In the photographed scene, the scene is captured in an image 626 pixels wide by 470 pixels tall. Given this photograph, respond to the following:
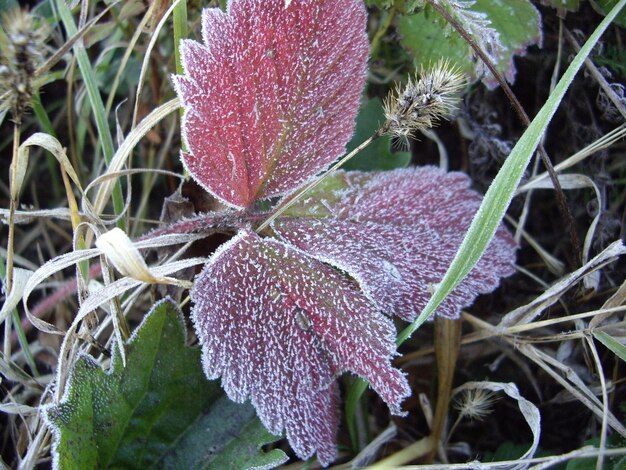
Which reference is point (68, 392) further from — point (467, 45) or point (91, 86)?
point (467, 45)

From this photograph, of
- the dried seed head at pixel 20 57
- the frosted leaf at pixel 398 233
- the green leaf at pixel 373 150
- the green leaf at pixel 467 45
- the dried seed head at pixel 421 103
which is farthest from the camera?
the green leaf at pixel 373 150

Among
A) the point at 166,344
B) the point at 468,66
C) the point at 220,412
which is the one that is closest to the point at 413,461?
the point at 220,412

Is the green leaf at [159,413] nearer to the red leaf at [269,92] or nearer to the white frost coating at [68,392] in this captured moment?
the white frost coating at [68,392]

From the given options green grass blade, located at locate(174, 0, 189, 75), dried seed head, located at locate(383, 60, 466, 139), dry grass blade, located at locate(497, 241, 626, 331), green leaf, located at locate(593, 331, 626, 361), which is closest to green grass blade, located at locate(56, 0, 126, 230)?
green grass blade, located at locate(174, 0, 189, 75)

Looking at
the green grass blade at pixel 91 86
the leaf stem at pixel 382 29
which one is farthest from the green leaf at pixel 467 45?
the green grass blade at pixel 91 86

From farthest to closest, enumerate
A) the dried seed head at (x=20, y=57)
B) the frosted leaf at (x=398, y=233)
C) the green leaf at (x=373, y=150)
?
the green leaf at (x=373, y=150), the frosted leaf at (x=398, y=233), the dried seed head at (x=20, y=57)

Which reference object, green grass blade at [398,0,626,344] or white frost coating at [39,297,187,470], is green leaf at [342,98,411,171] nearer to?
green grass blade at [398,0,626,344]
